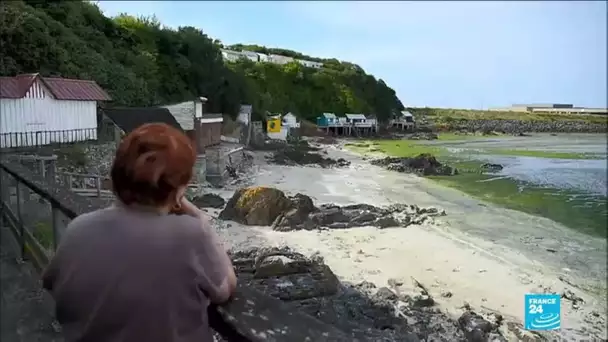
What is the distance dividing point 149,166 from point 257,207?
13.9 meters

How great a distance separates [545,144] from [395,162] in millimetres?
31429

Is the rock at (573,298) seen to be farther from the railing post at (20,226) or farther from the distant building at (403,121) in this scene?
the distant building at (403,121)

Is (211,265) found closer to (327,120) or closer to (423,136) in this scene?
(327,120)

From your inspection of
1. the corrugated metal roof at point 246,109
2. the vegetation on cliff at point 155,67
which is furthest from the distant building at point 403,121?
the corrugated metal roof at point 246,109

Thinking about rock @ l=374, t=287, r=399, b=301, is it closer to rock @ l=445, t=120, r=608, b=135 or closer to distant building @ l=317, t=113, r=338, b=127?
distant building @ l=317, t=113, r=338, b=127

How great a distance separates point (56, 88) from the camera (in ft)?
48.7

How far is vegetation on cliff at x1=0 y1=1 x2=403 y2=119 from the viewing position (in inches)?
711

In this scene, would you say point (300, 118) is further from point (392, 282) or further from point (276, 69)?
point (392, 282)

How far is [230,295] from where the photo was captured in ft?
3.52

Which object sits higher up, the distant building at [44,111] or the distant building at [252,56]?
the distant building at [252,56]

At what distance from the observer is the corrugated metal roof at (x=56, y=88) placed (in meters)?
13.0

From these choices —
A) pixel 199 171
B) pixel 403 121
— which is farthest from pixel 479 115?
pixel 199 171

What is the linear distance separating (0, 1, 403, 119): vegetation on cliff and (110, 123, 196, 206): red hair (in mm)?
17397

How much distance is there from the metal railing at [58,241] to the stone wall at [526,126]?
210 feet
